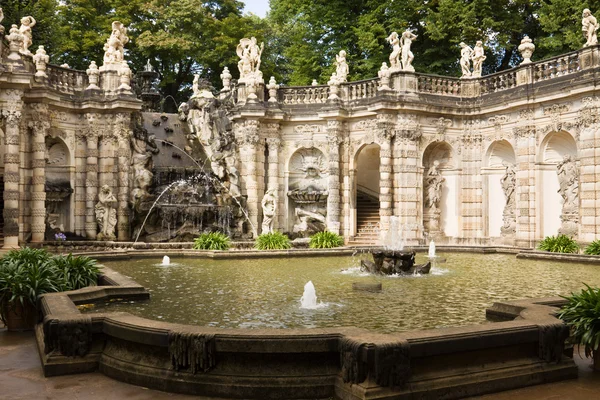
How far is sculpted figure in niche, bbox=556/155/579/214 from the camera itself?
73.5 ft

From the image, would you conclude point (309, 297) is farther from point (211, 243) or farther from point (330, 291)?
point (211, 243)

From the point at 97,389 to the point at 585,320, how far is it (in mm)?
5764

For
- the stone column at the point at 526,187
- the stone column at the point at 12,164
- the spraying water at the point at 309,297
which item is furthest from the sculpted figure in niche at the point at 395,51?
the spraying water at the point at 309,297

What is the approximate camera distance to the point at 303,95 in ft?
91.7

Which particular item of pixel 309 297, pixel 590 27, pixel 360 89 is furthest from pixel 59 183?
pixel 590 27

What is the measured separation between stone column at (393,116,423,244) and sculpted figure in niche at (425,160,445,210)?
5.65 ft

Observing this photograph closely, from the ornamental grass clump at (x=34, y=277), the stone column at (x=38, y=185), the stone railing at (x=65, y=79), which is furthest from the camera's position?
the stone railing at (x=65, y=79)

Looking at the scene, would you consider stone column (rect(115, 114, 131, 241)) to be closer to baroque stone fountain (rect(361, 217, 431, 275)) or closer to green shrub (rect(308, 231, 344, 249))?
green shrub (rect(308, 231, 344, 249))

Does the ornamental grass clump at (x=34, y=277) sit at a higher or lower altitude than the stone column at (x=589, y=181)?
lower

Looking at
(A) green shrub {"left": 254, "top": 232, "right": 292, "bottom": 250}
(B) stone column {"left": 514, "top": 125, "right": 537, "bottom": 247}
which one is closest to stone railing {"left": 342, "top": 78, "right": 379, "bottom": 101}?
(B) stone column {"left": 514, "top": 125, "right": 537, "bottom": 247}

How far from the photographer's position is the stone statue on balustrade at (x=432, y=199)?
88.4 feet

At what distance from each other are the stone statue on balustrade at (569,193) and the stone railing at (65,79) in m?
21.2

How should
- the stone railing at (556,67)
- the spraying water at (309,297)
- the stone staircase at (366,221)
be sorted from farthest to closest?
the stone staircase at (366,221) < the stone railing at (556,67) < the spraying water at (309,297)

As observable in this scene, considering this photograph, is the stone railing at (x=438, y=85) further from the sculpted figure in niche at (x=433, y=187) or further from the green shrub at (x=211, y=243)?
the green shrub at (x=211, y=243)
